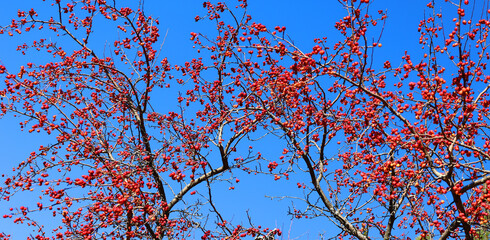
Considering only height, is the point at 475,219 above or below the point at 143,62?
below

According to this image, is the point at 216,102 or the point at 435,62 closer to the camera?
the point at 435,62

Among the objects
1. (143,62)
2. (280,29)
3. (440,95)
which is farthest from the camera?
(143,62)

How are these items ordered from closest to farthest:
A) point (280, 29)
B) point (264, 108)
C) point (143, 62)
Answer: point (280, 29)
point (264, 108)
point (143, 62)

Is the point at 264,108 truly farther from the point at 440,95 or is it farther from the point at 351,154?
the point at 440,95

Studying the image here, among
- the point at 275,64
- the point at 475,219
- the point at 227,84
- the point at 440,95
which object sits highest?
the point at 227,84

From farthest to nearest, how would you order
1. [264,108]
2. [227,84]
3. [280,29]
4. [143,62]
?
[143,62], [227,84], [264,108], [280,29]

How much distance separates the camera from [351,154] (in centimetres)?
1094

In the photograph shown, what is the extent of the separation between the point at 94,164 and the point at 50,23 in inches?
145

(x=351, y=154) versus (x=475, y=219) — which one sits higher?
(x=351, y=154)

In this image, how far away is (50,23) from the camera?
1159 cm

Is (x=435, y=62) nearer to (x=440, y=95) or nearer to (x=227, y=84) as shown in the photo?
(x=440, y=95)

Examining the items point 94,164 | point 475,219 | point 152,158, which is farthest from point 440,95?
point 94,164

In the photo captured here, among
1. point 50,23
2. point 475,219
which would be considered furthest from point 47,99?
point 475,219

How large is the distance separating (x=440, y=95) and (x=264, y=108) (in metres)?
3.76
